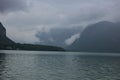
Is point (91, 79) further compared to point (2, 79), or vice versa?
point (91, 79)

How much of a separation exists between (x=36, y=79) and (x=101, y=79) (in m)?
17.0

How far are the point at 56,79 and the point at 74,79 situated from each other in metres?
5.11

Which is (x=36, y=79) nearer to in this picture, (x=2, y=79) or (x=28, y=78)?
(x=28, y=78)

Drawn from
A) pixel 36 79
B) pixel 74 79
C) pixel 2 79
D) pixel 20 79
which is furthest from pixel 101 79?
pixel 2 79

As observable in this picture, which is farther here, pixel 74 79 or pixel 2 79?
pixel 74 79

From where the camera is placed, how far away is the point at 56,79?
54469mm

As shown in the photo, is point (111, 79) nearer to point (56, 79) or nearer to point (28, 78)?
point (56, 79)

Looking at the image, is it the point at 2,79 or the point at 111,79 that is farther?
the point at 111,79

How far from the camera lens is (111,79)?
57094 millimetres

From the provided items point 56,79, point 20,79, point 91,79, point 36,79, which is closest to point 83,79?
point 91,79

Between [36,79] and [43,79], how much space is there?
174 centimetres

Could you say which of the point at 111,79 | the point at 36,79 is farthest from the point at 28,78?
the point at 111,79

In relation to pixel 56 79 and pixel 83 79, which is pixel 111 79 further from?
pixel 56 79

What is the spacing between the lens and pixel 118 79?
187 ft
